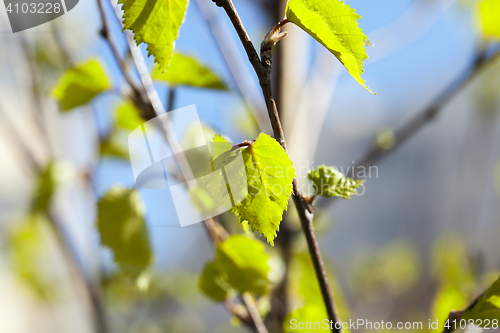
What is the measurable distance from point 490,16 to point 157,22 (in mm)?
452

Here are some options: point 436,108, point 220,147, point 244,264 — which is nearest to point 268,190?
point 220,147

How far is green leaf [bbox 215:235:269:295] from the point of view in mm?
320

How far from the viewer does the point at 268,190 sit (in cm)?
20

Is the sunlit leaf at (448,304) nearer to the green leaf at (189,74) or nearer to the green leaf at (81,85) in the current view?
the green leaf at (189,74)

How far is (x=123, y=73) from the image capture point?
1.19ft

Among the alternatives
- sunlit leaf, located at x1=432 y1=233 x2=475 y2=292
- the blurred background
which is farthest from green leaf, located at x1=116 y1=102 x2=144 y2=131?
sunlit leaf, located at x1=432 y1=233 x2=475 y2=292

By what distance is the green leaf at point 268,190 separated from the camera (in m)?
0.19

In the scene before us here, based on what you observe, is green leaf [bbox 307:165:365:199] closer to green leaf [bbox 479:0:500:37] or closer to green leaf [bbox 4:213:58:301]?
green leaf [bbox 479:0:500:37]

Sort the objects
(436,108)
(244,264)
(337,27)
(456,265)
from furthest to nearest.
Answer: (456,265), (436,108), (244,264), (337,27)

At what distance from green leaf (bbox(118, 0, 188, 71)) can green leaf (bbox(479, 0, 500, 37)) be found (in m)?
0.43

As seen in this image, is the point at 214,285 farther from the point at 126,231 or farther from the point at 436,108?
the point at 436,108

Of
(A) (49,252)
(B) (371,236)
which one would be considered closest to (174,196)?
(A) (49,252)

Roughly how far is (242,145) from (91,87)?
27cm

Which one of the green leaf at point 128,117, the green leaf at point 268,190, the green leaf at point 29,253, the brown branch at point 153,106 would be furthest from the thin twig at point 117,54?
the green leaf at point 29,253
